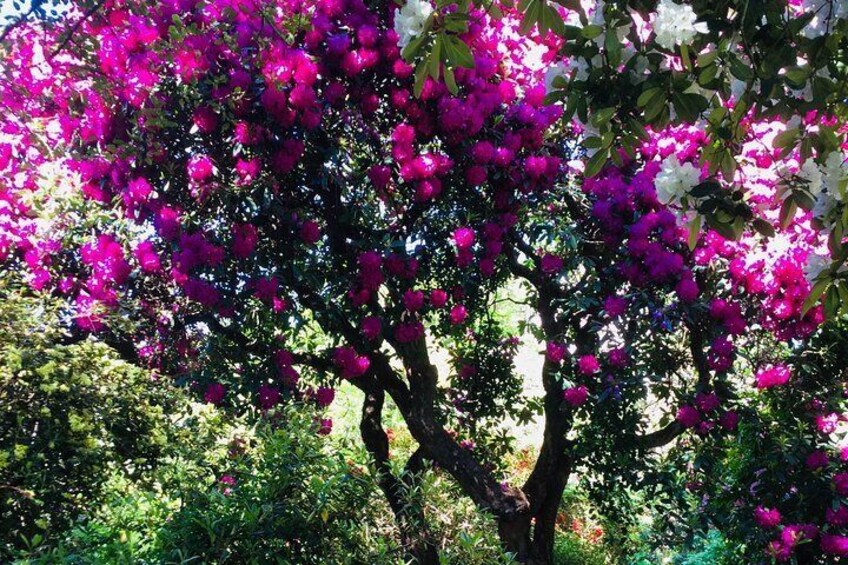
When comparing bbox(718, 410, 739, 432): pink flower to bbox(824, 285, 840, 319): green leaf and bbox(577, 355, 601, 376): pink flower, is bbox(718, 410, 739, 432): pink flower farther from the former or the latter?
bbox(824, 285, 840, 319): green leaf

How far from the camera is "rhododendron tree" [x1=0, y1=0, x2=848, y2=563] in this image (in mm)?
3400

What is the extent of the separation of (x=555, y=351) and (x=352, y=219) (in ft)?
4.66

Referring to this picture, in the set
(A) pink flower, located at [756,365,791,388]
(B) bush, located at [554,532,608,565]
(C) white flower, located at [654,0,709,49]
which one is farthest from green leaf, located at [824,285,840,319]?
(B) bush, located at [554,532,608,565]

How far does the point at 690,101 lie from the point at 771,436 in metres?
3.07

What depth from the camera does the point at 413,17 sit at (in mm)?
1785

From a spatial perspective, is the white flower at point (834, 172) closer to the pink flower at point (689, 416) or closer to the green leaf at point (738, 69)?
the green leaf at point (738, 69)

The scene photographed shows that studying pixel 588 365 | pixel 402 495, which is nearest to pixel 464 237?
pixel 588 365

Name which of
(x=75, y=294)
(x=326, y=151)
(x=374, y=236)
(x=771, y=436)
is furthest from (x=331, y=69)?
(x=771, y=436)

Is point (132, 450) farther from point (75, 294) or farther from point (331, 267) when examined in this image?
point (331, 267)

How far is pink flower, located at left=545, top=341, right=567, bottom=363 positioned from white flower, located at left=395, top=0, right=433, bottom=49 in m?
2.74

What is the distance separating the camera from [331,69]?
12.0ft

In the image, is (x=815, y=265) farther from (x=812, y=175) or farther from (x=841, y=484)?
(x=841, y=484)

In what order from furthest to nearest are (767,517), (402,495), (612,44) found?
1. (767,517)
2. (402,495)
3. (612,44)

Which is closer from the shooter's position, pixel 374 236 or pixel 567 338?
pixel 374 236
